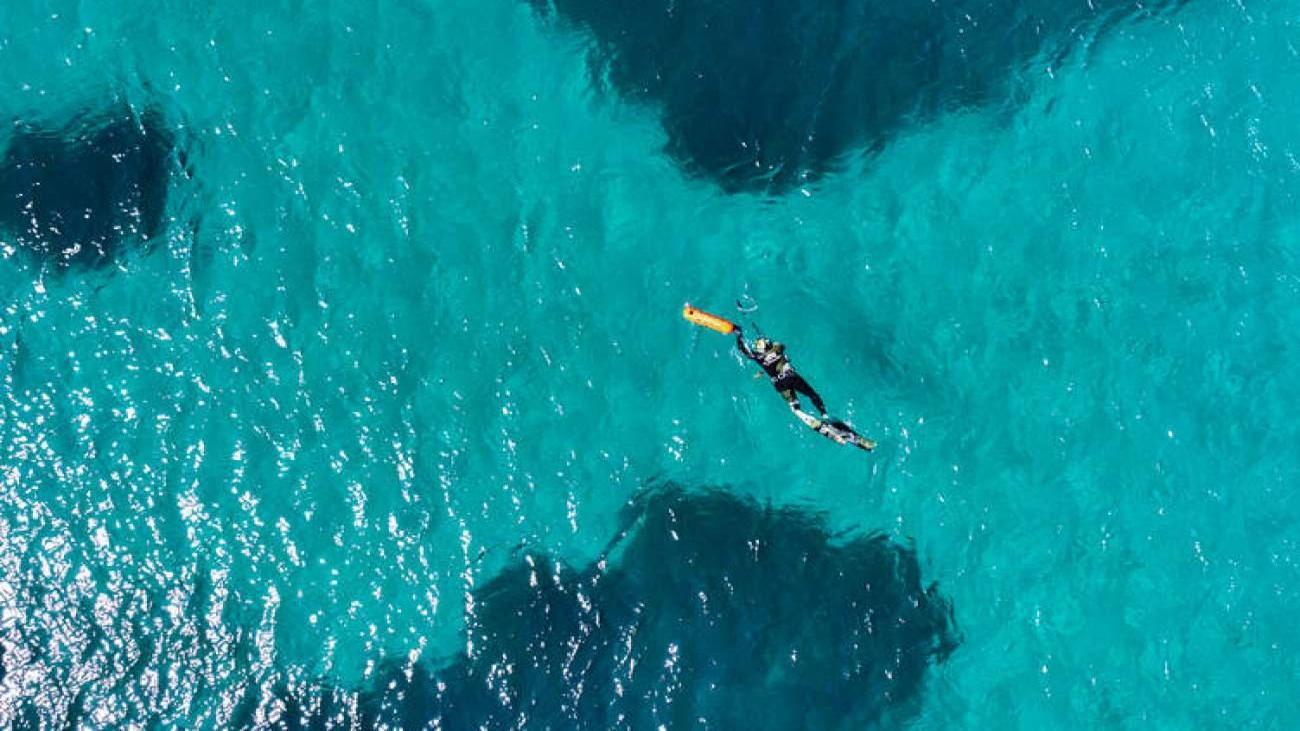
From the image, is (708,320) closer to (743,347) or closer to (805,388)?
(743,347)

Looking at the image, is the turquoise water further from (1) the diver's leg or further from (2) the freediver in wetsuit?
(1) the diver's leg

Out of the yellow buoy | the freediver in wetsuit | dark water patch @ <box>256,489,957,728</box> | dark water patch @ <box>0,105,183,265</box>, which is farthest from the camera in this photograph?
dark water patch @ <box>0,105,183,265</box>

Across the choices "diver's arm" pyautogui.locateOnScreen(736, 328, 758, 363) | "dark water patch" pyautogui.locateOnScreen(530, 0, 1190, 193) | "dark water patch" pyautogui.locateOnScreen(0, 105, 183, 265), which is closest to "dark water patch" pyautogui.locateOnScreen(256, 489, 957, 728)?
"diver's arm" pyautogui.locateOnScreen(736, 328, 758, 363)

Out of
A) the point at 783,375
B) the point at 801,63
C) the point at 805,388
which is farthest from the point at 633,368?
the point at 801,63

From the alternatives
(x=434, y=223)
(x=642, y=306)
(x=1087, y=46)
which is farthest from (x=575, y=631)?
(x=1087, y=46)

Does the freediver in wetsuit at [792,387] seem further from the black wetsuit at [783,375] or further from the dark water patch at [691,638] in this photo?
the dark water patch at [691,638]
